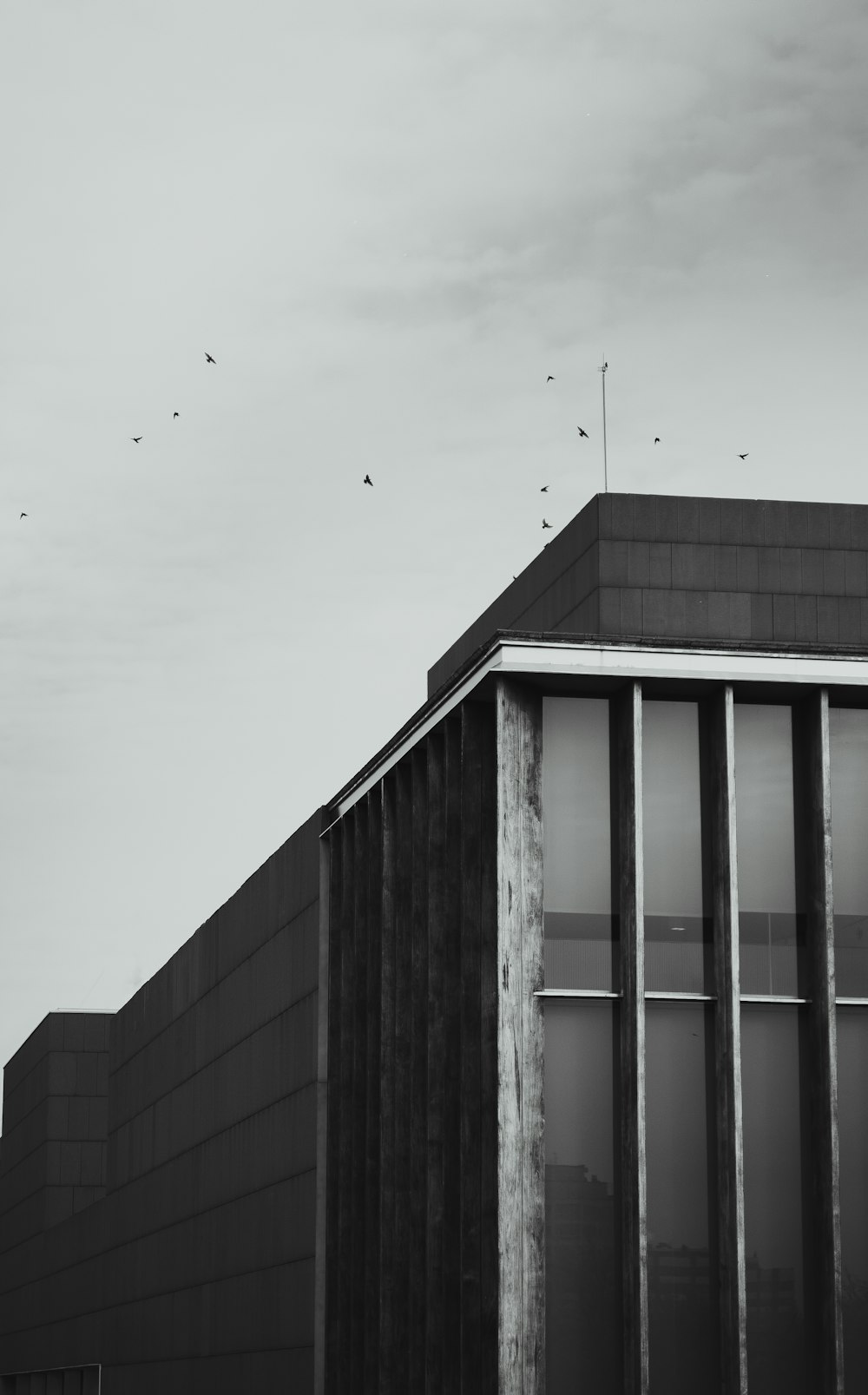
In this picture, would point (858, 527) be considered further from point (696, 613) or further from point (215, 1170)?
point (215, 1170)

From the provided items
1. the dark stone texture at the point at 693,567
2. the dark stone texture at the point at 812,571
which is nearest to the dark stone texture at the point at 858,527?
the dark stone texture at the point at 812,571

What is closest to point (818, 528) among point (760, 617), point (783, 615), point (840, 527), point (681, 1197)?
point (840, 527)

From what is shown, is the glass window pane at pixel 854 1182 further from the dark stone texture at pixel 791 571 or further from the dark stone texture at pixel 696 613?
the dark stone texture at pixel 791 571

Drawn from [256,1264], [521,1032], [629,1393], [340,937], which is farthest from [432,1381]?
[256,1264]

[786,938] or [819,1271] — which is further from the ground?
[786,938]

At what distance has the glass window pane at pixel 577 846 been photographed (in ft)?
68.5

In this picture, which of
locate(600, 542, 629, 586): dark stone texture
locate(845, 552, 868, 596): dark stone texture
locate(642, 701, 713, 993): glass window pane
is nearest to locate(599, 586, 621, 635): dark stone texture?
locate(600, 542, 629, 586): dark stone texture

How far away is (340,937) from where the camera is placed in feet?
96.5

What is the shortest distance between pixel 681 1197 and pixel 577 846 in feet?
12.1

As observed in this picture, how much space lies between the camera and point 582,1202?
805 inches

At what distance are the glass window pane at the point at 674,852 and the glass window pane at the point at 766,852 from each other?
1.41 feet

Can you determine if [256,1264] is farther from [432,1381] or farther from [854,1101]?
[854,1101]

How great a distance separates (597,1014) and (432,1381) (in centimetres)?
464

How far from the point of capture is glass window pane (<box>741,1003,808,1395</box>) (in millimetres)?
20188
